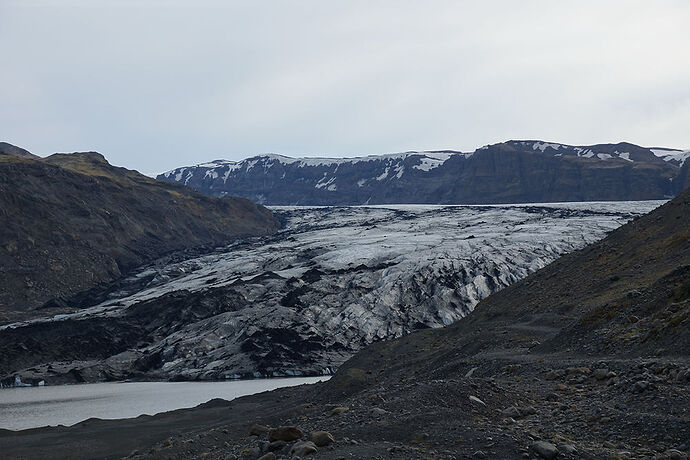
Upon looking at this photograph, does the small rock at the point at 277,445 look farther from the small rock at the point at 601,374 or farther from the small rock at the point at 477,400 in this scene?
the small rock at the point at 601,374

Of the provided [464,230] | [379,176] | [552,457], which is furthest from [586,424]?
[379,176]

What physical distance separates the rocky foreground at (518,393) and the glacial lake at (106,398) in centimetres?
517

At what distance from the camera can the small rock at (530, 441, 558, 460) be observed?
9.12 meters

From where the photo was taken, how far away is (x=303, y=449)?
10.5m

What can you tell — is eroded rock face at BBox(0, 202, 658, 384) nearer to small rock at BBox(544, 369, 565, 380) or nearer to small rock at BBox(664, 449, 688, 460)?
small rock at BBox(544, 369, 565, 380)

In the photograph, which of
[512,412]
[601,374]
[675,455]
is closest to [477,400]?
[512,412]

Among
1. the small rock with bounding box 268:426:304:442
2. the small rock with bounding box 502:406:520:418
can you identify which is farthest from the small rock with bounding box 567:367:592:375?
the small rock with bounding box 268:426:304:442

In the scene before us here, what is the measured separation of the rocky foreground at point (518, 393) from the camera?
33.5ft

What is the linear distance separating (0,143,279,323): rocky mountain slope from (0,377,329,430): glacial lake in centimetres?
2991

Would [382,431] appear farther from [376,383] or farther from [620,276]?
[620,276]

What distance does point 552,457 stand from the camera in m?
9.12

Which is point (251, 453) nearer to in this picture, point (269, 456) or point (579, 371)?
point (269, 456)

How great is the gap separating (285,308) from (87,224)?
5089 cm

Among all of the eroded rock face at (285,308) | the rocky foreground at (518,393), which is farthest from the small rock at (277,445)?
the eroded rock face at (285,308)
